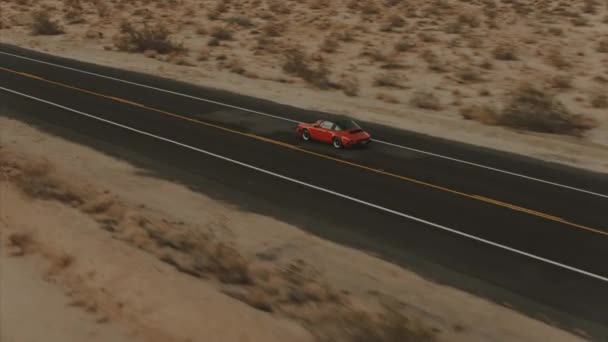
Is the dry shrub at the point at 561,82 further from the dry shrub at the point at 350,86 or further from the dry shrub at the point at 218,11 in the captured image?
the dry shrub at the point at 218,11

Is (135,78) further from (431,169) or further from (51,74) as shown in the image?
(431,169)


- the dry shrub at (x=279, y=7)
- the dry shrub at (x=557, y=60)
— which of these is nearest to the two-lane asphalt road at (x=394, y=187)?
the dry shrub at (x=557, y=60)

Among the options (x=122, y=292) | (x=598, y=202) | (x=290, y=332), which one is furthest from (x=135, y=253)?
(x=598, y=202)

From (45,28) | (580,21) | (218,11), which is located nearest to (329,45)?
(218,11)

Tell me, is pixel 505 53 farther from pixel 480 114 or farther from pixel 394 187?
pixel 394 187

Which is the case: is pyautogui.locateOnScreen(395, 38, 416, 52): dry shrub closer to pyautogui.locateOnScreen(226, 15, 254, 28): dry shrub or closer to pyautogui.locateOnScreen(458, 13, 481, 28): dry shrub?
pyautogui.locateOnScreen(458, 13, 481, 28): dry shrub
